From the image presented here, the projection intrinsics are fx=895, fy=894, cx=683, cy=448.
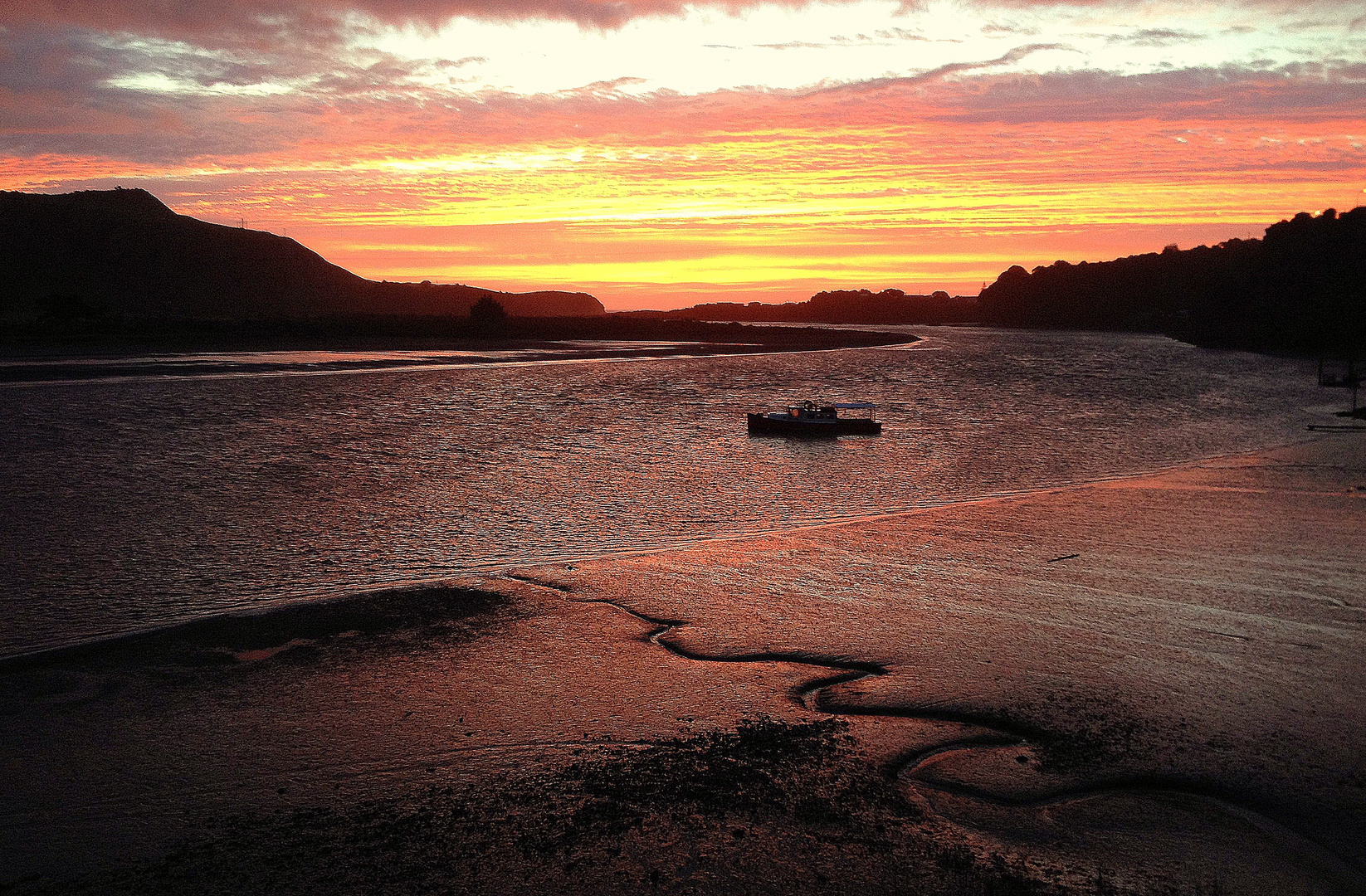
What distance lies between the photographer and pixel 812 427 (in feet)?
141

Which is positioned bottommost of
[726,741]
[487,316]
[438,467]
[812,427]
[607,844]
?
[607,844]

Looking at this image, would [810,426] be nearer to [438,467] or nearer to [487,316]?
[438,467]

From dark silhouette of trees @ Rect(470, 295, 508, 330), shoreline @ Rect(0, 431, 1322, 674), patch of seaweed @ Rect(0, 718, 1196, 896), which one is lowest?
patch of seaweed @ Rect(0, 718, 1196, 896)

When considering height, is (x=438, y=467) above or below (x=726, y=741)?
above

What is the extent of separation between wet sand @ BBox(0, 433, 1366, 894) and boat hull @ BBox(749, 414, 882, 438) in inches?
975

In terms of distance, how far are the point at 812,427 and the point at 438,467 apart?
61.7 feet

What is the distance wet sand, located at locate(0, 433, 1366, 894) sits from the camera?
873cm

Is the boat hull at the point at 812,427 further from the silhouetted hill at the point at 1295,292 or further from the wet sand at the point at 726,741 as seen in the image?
the silhouetted hill at the point at 1295,292

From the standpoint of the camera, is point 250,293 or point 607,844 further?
point 250,293

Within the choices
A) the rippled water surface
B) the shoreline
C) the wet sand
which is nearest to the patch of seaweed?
the wet sand

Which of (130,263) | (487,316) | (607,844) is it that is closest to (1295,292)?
(487,316)

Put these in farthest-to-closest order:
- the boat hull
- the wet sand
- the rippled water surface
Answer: the boat hull, the rippled water surface, the wet sand

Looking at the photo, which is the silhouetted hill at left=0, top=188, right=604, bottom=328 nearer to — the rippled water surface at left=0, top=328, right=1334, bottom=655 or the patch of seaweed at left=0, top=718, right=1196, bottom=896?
the rippled water surface at left=0, top=328, right=1334, bottom=655

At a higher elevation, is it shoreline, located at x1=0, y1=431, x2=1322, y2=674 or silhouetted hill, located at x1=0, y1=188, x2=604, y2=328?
silhouetted hill, located at x1=0, y1=188, x2=604, y2=328
